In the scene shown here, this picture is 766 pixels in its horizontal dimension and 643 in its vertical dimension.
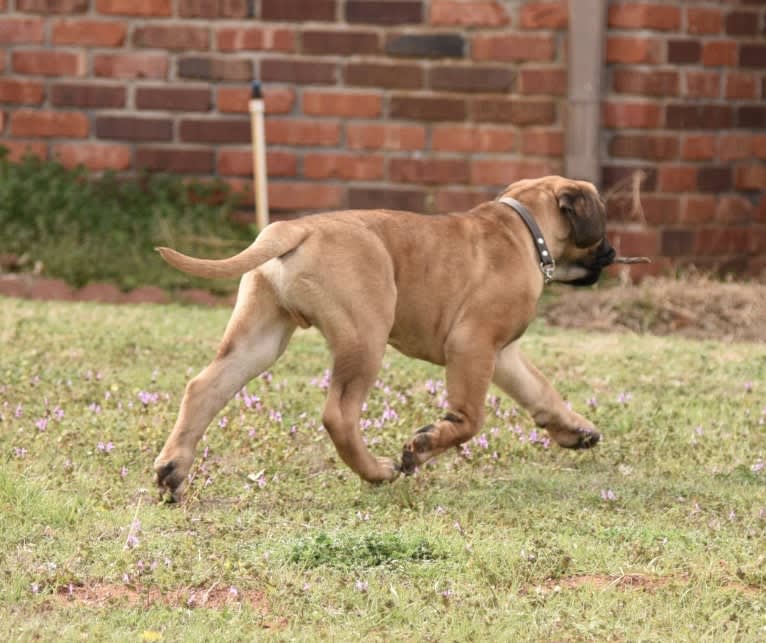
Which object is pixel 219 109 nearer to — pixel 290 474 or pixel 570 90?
pixel 570 90

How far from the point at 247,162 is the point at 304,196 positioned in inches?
19.4

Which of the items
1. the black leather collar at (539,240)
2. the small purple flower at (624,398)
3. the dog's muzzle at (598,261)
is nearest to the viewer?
the black leather collar at (539,240)

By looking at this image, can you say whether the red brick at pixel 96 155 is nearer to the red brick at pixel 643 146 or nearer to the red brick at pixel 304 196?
the red brick at pixel 304 196

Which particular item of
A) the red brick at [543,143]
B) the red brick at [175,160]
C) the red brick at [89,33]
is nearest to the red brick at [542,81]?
the red brick at [543,143]

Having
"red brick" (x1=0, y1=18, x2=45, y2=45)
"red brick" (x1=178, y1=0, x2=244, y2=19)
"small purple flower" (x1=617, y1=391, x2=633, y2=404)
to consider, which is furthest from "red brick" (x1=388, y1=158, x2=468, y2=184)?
"small purple flower" (x1=617, y1=391, x2=633, y2=404)

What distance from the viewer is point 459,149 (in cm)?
1105

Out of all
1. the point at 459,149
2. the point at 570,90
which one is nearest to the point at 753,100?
the point at 570,90

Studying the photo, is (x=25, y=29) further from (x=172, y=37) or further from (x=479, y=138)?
(x=479, y=138)

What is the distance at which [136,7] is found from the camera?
1115 cm

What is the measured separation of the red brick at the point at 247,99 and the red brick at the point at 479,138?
1.12 meters

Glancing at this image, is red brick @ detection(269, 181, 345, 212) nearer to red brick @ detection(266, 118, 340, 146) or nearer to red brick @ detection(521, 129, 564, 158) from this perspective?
red brick @ detection(266, 118, 340, 146)

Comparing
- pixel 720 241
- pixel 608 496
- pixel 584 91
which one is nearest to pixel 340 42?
pixel 584 91

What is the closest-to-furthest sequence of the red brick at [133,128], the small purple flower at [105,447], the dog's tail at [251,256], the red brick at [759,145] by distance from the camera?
the dog's tail at [251,256] < the small purple flower at [105,447] < the red brick at [133,128] < the red brick at [759,145]

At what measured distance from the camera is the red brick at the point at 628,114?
10.9 m
